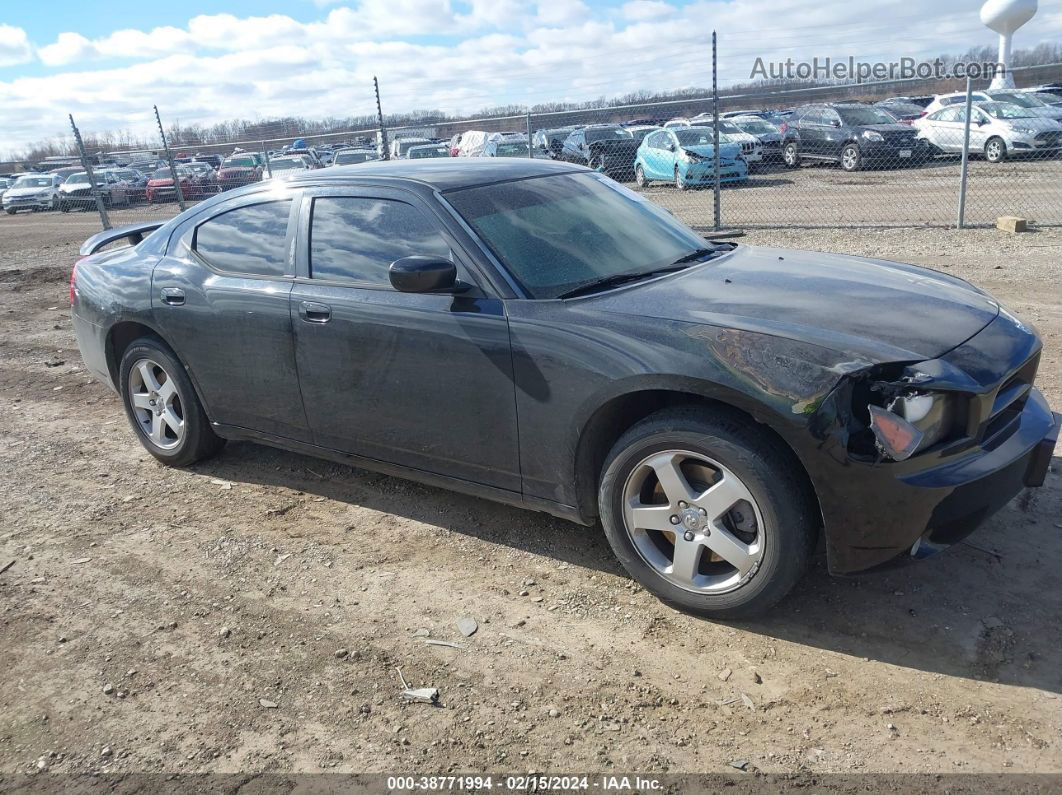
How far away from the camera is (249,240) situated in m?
4.43

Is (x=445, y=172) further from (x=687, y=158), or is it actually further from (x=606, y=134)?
(x=606, y=134)

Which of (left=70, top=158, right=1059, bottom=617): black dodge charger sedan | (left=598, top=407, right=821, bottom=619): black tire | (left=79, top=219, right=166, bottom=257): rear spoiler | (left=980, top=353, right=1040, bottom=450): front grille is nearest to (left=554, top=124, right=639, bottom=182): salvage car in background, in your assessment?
(left=79, top=219, right=166, bottom=257): rear spoiler

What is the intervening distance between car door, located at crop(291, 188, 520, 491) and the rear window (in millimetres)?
159

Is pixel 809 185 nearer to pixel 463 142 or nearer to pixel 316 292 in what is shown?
pixel 463 142

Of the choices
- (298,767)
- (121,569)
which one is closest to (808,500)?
(298,767)

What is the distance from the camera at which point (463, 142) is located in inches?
1007

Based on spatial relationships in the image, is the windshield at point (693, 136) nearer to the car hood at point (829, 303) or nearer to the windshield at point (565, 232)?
the windshield at point (565, 232)

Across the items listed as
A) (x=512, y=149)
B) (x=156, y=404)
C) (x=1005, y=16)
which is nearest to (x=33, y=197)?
(x=512, y=149)

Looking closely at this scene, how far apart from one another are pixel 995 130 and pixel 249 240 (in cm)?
1987

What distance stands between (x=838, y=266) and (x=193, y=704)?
3.20m

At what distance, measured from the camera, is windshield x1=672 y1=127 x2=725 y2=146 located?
750 inches

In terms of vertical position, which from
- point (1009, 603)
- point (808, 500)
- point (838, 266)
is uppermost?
point (838, 266)

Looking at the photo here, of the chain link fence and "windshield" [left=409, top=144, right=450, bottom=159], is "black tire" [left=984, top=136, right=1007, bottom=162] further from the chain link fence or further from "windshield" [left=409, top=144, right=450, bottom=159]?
"windshield" [left=409, top=144, right=450, bottom=159]

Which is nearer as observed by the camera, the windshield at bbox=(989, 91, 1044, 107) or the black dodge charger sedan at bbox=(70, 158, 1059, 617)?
the black dodge charger sedan at bbox=(70, 158, 1059, 617)
